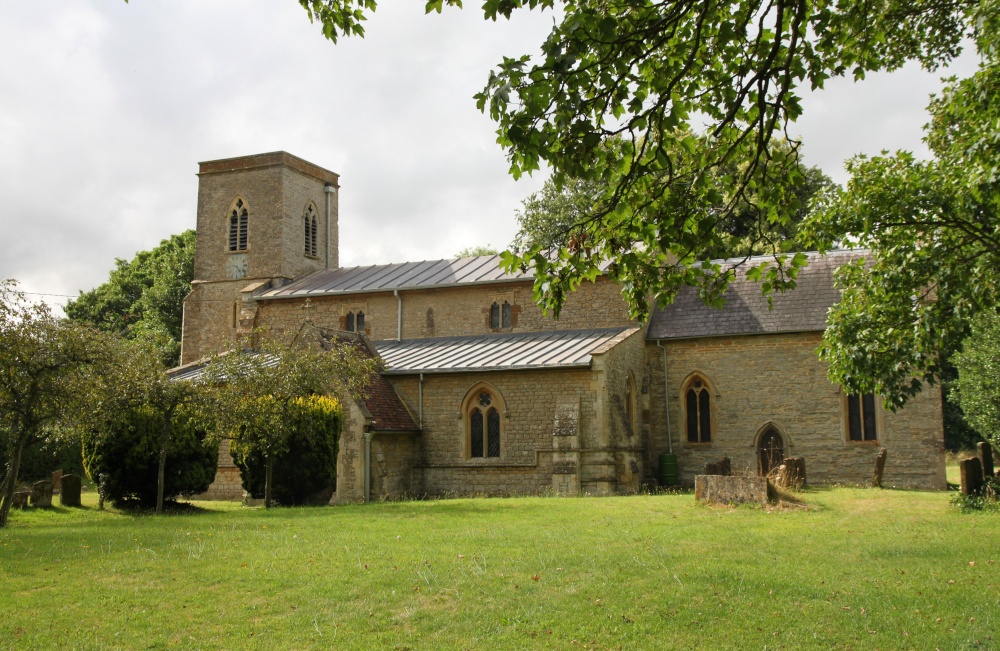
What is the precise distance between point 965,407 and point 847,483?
6.30m

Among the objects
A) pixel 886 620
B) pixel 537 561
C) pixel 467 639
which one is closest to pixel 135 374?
pixel 537 561

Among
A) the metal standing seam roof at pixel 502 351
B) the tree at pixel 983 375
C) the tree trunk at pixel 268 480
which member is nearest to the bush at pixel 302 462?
the tree trunk at pixel 268 480

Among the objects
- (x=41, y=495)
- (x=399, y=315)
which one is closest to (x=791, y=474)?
(x=399, y=315)

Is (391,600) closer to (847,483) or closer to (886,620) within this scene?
(886,620)

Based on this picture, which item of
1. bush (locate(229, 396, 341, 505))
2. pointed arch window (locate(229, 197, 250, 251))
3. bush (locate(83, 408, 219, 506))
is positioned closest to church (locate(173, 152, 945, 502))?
bush (locate(229, 396, 341, 505))

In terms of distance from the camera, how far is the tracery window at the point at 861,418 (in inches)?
990

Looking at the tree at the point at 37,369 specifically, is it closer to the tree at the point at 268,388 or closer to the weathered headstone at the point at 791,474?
the tree at the point at 268,388

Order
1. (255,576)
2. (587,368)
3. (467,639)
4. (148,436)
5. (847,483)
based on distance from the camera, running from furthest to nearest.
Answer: (847,483) → (587,368) → (148,436) → (255,576) → (467,639)

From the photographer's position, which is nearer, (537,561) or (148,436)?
(537,561)

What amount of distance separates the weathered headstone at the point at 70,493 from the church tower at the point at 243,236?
12.5 metres

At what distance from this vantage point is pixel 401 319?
2972 centimetres

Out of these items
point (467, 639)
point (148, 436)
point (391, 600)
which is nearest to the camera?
point (467, 639)

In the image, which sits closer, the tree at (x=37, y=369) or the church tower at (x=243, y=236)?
the tree at (x=37, y=369)

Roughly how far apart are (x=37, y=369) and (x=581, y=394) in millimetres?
12879
